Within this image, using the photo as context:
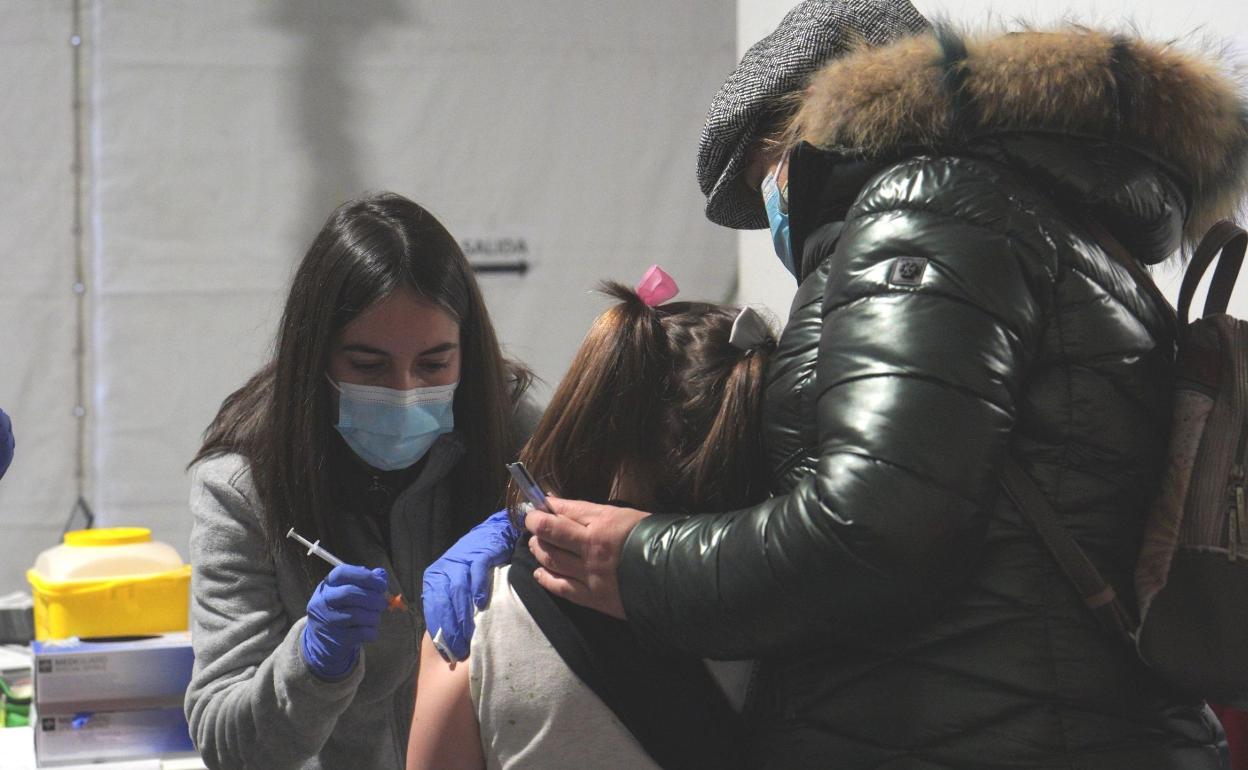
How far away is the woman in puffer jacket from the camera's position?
35.8 inches

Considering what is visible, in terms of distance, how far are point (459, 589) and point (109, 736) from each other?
1.16 metres

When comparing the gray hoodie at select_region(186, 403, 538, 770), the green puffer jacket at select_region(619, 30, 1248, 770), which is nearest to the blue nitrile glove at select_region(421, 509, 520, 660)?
the green puffer jacket at select_region(619, 30, 1248, 770)

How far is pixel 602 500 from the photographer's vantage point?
121cm

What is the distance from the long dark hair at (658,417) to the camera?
1.15 metres

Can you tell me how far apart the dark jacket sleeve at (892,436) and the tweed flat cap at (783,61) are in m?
0.37

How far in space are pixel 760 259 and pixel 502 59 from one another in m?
1.24

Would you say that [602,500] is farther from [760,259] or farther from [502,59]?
[502,59]

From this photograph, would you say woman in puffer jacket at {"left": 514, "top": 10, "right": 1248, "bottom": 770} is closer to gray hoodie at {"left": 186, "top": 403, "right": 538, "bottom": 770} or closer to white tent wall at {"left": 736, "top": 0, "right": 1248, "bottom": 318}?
white tent wall at {"left": 736, "top": 0, "right": 1248, "bottom": 318}

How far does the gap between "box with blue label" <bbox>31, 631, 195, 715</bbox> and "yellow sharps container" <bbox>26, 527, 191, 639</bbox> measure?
9.7 inches

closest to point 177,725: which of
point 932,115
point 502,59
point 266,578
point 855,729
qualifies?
point 266,578

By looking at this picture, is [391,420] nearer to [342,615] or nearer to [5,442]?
[342,615]

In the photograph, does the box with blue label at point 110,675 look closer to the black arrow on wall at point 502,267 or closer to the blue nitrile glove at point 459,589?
the blue nitrile glove at point 459,589

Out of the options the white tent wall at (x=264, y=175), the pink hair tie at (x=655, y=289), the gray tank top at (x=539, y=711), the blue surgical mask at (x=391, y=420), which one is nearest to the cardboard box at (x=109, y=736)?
the blue surgical mask at (x=391, y=420)

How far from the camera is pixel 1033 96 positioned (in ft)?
3.26
